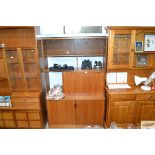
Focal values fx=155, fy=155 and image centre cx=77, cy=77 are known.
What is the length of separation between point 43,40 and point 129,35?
1.45m

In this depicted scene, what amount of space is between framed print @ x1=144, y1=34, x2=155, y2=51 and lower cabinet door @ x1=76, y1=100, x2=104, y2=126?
1201mm

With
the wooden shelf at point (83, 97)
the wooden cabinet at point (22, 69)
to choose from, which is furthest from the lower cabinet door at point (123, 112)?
the wooden cabinet at point (22, 69)

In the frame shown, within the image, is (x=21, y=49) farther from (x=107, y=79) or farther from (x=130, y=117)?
(x=130, y=117)

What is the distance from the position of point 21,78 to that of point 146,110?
7.32 ft

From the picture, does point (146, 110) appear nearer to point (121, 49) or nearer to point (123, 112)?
point (123, 112)

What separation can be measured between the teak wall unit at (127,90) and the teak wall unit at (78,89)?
19 centimetres

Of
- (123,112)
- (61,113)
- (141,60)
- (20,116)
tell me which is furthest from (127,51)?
(20,116)

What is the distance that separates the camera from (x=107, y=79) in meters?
2.85

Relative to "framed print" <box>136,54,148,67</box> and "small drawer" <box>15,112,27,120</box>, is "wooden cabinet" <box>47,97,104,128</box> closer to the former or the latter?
"small drawer" <box>15,112,27,120</box>

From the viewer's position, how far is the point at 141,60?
108 inches

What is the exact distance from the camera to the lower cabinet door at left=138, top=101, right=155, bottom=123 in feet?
8.52
